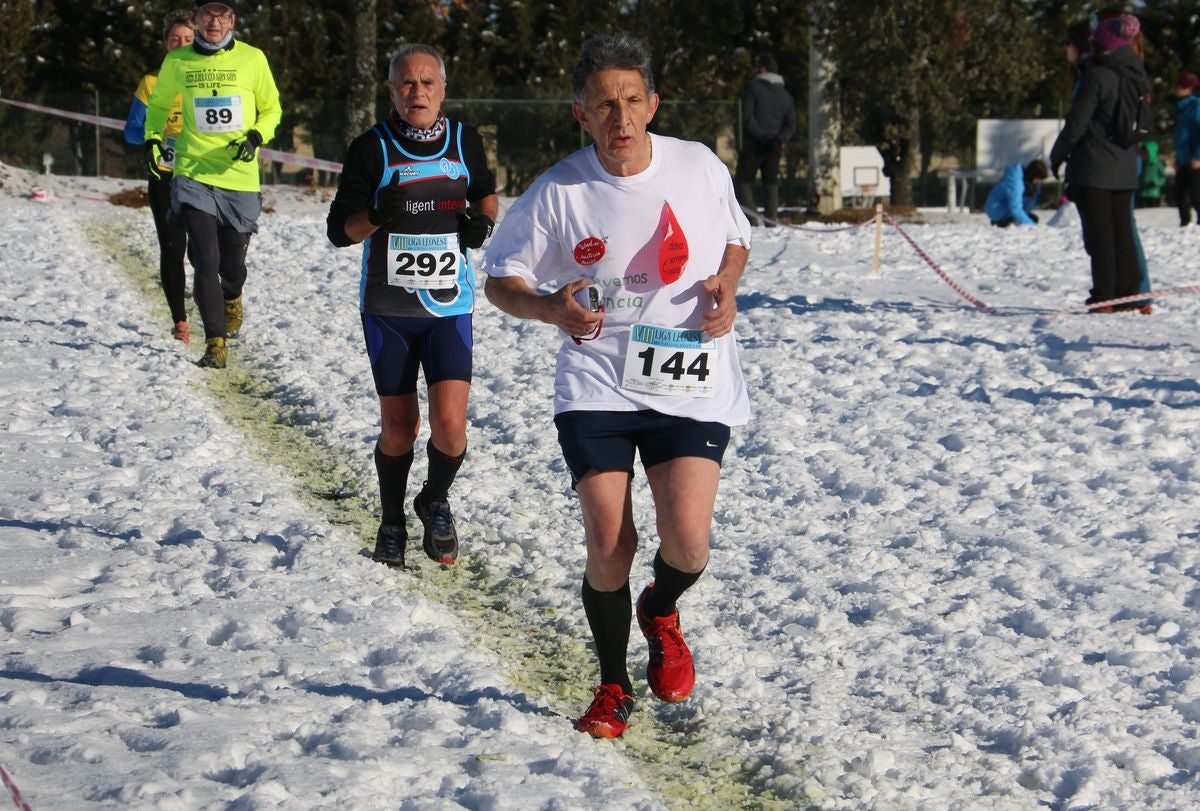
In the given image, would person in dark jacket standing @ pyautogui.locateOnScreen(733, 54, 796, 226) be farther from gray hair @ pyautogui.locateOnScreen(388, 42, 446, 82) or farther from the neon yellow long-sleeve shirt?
gray hair @ pyautogui.locateOnScreen(388, 42, 446, 82)

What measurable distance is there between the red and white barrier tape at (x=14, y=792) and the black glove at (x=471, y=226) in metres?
2.82

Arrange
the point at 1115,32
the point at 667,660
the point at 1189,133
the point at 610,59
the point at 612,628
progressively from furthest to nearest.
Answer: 1. the point at 1189,133
2. the point at 1115,32
3. the point at 667,660
4. the point at 612,628
5. the point at 610,59

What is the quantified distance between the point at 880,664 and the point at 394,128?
2597mm

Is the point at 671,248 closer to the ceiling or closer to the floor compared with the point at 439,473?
closer to the ceiling

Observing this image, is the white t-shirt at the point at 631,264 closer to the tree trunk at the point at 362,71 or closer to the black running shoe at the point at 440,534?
the black running shoe at the point at 440,534

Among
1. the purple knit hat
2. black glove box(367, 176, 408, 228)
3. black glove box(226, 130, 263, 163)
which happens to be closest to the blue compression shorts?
black glove box(367, 176, 408, 228)

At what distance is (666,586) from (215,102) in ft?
18.5

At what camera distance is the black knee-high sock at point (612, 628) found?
4.39 meters

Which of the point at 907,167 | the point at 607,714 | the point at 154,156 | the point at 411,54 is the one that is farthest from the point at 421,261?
the point at 907,167

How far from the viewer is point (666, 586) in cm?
446

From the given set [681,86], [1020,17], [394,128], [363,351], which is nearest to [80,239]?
[363,351]

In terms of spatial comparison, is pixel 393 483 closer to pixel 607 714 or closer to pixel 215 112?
pixel 607 714

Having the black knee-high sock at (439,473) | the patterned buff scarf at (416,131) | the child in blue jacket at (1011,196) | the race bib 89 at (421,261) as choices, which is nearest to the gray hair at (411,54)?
the patterned buff scarf at (416,131)

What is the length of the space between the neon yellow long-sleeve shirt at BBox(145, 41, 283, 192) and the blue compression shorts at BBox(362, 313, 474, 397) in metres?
3.58
